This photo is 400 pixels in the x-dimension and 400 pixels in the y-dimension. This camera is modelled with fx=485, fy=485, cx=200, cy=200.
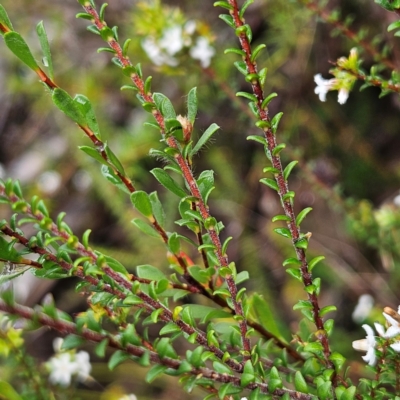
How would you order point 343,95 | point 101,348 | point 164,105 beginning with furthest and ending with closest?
point 343,95 → point 164,105 → point 101,348

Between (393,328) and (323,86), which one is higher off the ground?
(323,86)

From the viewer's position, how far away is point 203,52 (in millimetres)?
1482

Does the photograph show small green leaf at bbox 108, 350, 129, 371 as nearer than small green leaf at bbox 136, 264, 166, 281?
Yes

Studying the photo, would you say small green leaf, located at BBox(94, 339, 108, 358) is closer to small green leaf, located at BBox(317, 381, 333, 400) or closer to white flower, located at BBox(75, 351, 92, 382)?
small green leaf, located at BBox(317, 381, 333, 400)

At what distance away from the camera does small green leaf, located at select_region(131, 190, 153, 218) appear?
66 cm

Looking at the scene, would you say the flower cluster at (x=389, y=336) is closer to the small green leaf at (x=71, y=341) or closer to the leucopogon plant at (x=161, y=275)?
the leucopogon plant at (x=161, y=275)

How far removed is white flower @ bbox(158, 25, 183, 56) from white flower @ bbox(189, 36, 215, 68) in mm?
49

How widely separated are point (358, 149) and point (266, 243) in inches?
23.1

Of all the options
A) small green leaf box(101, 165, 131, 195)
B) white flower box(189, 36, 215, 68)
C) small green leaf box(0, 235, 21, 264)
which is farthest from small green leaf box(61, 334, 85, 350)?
white flower box(189, 36, 215, 68)

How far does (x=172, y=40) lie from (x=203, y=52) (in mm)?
107

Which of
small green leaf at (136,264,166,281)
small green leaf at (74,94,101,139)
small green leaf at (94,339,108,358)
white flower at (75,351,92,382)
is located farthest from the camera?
white flower at (75,351,92,382)

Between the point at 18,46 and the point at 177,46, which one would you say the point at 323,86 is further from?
the point at 177,46

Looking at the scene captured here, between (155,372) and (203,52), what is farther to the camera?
(203,52)

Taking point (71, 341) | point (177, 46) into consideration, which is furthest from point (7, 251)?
point (177, 46)
